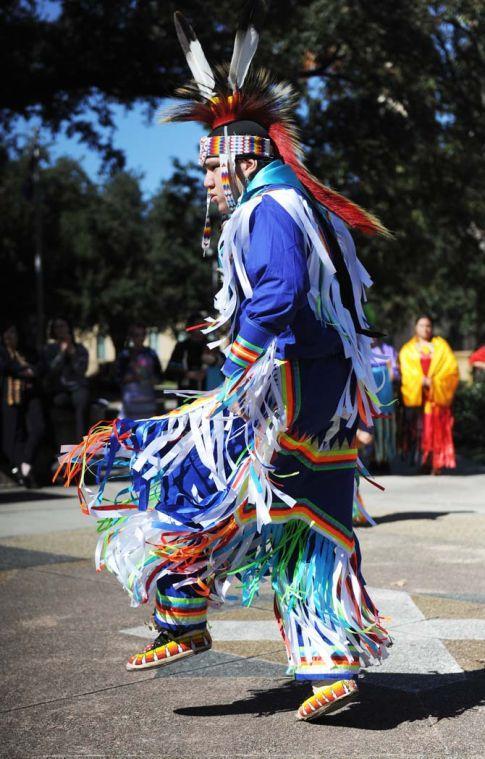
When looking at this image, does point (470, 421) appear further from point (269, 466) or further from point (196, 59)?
point (269, 466)

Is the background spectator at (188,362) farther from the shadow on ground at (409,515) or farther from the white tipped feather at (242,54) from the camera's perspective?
the white tipped feather at (242,54)

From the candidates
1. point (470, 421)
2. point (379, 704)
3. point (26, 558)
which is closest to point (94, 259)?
point (470, 421)

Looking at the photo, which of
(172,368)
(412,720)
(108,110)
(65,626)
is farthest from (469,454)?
(412,720)

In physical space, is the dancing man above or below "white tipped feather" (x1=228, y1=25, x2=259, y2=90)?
below

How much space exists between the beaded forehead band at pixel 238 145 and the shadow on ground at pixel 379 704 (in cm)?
185

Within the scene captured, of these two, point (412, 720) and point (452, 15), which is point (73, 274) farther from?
point (412, 720)

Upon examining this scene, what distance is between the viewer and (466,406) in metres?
16.2

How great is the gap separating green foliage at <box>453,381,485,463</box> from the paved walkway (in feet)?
29.4

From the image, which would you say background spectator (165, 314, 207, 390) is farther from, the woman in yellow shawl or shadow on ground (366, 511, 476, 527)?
shadow on ground (366, 511, 476, 527)

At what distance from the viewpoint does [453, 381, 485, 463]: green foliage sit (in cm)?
1506

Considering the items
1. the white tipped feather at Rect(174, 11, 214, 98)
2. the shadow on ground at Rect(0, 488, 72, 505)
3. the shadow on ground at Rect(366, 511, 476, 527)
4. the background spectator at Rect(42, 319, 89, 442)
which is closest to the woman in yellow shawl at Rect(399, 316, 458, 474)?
the shadow on ground at Rect(366, 511, 476, 527)

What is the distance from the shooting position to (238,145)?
358cm

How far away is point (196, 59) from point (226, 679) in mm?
2235

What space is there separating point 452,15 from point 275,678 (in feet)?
43.6
